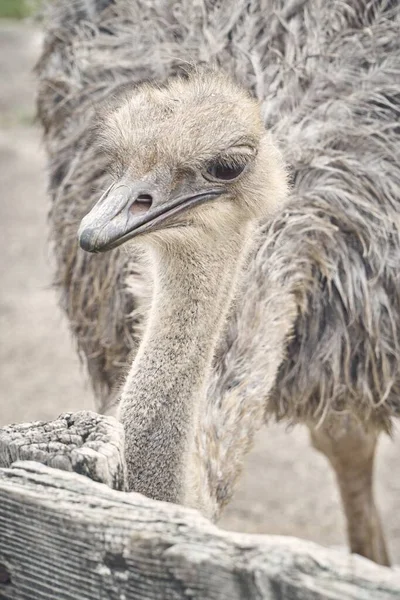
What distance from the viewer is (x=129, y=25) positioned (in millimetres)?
2836

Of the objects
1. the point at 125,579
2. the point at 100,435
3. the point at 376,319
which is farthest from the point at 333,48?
the point at 125,579

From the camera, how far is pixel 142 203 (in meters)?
1.55

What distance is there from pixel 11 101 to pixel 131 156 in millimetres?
6650

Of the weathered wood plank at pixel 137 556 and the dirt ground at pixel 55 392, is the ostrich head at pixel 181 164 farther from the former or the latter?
the dirt ground at pixel 55 392

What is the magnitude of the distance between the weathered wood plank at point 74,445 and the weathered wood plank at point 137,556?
28 mm

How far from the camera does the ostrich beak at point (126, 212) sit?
1435 millimetres

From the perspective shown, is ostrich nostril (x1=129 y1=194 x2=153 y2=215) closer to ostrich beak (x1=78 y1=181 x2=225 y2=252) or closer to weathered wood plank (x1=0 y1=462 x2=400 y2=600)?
ostrich beak (x1=78 y1=181 x2=225 y2=252)

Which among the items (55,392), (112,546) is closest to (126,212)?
(112,546)

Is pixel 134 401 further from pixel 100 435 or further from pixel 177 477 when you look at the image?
pixel 100 435

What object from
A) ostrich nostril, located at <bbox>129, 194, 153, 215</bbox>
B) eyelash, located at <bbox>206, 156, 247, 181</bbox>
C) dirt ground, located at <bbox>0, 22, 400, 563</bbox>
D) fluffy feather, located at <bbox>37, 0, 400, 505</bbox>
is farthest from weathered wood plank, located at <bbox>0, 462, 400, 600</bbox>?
dirt ground, located at <bbox>0, 22, 400, 563</bbox>

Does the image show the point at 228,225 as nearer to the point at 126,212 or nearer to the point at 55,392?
the point at 126,212

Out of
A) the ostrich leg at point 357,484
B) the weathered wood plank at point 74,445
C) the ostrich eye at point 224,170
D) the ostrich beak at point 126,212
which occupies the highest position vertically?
the ostrich eye at point 224,170

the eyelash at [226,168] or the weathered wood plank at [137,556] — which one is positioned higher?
the eyelash at [226,168]

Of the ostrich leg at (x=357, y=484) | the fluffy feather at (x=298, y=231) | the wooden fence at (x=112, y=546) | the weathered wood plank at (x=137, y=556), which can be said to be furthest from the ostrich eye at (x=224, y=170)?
the ostrich leg at (x=357, y=484)
